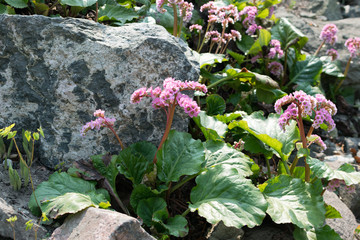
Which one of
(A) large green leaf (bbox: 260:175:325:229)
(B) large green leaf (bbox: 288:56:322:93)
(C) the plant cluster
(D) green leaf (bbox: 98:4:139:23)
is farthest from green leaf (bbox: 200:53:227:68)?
(A) large green leaf (bbox: 260:175:325:229)

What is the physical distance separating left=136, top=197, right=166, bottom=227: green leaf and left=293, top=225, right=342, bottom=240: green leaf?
0.93 m

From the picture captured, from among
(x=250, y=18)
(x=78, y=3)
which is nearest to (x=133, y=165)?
(x=78, y=3)

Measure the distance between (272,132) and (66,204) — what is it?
5.76ft

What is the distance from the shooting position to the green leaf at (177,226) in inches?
92.4

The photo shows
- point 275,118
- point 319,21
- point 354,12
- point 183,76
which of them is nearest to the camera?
point 183,76

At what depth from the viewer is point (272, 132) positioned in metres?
3.19

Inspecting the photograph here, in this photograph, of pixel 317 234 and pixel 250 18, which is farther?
pixel 250 18

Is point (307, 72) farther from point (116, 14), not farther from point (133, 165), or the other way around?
point (133, 165)

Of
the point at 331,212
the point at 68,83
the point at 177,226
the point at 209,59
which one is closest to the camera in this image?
the point at 177,226

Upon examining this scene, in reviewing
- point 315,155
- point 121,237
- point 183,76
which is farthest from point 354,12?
point 121,237

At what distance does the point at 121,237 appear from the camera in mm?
2049

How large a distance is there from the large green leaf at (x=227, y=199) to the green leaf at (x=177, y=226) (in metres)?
0.12

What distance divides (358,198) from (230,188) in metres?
1.72

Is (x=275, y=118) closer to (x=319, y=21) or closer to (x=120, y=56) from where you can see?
(x=120, y=56)
